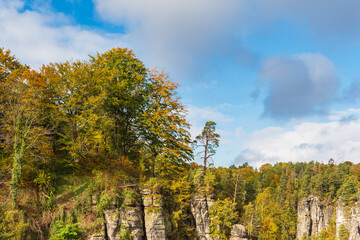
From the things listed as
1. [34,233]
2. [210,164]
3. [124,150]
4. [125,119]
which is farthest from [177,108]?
[34,233]

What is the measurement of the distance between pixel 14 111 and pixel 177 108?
13.6 m

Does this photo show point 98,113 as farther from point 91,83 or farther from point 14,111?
point 14,111

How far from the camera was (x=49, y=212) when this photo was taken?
1616 centimetres

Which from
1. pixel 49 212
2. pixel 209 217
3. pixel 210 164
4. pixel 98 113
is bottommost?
pixel 209 217

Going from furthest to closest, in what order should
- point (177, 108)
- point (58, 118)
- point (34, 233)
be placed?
point (177, 108) < point (58, 118) < point (34, 233)

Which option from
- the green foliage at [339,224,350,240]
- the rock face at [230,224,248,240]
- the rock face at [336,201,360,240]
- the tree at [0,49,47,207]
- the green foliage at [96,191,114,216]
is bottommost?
the green foliage at [339,224,350,240]

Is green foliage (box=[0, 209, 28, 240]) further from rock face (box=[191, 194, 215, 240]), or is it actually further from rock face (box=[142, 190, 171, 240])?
rock face (box=[191, 194, 215, 240])

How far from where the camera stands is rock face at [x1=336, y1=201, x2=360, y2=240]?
276 ft

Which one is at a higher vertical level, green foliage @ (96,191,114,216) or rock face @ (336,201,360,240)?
green foliage @ (96,191,114,216)

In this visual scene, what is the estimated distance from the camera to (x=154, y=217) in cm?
1858

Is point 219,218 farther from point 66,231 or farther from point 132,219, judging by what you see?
point 66,231

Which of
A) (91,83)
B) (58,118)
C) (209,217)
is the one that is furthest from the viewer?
(209,217)

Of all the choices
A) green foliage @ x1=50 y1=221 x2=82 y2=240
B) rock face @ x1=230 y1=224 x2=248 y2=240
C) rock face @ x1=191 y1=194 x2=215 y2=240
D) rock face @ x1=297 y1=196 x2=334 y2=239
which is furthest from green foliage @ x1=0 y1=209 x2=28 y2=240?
rock face @ x1=297 y1=196 x2=334 y2=239

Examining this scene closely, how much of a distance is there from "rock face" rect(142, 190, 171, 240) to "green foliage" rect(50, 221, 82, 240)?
5.18 metres
